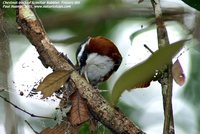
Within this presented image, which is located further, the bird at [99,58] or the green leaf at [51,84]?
the bird at [99,58]

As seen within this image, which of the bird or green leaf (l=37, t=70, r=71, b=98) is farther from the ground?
the bird

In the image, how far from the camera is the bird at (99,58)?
1.05 meters

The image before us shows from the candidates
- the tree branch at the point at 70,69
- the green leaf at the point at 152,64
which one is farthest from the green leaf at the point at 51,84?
the green leaf at the point at 152,64

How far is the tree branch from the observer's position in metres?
0.88

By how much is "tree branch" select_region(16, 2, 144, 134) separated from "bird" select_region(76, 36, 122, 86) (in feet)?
0.34

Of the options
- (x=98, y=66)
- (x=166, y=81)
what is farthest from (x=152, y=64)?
(x=98, y=66)

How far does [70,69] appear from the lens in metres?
0.92

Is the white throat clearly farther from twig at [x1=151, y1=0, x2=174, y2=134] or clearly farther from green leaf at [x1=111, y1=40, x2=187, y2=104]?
green leaf at [x1=111, y1=40, x2=187, y2=104]

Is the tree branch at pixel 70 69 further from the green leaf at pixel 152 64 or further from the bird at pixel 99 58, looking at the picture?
the green leaf at pixel 152 64

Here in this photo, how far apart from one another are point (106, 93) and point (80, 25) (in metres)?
0.15

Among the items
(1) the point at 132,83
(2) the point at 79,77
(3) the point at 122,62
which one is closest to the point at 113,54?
(3) the point at 122,62

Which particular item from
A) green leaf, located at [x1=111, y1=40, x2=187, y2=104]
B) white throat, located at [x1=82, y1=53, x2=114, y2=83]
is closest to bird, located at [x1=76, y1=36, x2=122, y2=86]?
white throat, located at [x1=82, y1=53, x2=114, y2=83]

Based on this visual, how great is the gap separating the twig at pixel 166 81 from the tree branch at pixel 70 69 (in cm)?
10

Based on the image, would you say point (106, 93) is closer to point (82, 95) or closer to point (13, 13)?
point (82, 95)
